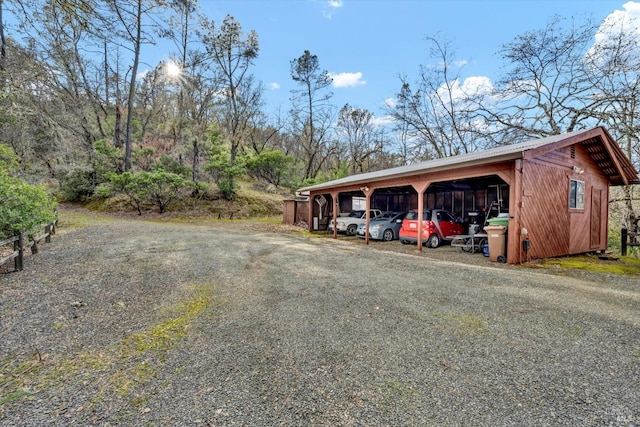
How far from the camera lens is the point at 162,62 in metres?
23.9

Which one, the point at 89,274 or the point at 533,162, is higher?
the point at 533,162

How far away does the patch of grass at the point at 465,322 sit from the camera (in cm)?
342

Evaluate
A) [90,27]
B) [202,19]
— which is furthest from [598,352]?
[202,19]

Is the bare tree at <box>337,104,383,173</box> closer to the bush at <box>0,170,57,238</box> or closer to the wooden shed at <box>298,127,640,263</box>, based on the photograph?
the wooden shed at <box>298,127,640,263</box>

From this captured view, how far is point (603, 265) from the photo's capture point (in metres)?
7.85

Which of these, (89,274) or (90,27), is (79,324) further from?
(90,27)

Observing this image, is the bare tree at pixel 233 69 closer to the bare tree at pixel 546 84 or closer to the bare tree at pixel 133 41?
the bare tree at pixel 133 41

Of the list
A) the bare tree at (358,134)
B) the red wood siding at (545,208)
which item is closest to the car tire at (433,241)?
the red wood siding at (545,208)

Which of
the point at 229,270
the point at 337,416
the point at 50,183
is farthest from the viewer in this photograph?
the point at 50,183

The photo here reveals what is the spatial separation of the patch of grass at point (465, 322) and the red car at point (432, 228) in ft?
23.2

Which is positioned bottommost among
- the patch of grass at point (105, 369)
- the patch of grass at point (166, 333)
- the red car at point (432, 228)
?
the patch of grass at point (105, 369)

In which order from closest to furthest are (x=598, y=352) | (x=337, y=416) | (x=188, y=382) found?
(x=337, y=416) < (x=188, y=382) < (x=598, y=352)

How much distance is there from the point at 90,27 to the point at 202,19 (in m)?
21.9

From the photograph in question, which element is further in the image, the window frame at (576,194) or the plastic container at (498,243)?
the window frame at (576,194)
